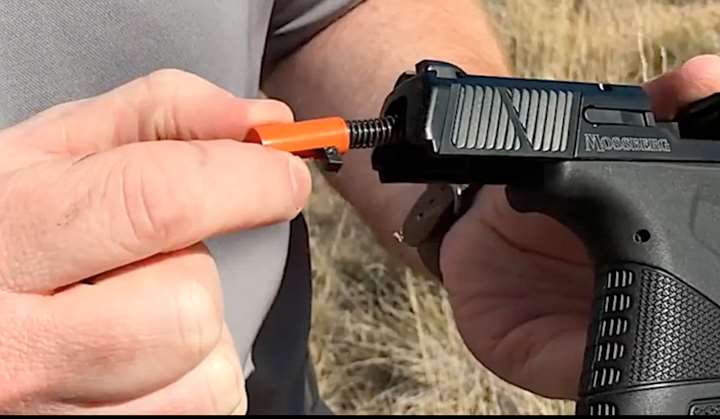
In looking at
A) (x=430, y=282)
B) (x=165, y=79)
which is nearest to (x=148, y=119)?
(x=165, y=79)

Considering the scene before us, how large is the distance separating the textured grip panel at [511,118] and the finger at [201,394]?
7.0 inches

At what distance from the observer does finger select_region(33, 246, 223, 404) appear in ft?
1.88

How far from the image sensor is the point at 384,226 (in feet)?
3.55

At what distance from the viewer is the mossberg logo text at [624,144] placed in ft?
2.32

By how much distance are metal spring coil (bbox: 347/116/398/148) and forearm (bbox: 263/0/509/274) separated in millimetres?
348

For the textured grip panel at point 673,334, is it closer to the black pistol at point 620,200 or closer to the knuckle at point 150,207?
the black pistol at point 620,200

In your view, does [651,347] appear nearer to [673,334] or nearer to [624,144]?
[673,334]

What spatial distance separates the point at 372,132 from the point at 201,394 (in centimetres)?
17

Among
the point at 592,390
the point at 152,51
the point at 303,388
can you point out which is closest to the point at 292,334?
the point at 303,388

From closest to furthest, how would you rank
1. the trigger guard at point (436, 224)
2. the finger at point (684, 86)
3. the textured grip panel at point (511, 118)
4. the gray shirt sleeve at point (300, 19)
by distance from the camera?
the textured grip panel at point (511, 118), the finger at point (684, 86), the trigger guard at point (436, 224), the gray shirt sleeve at point (300, 19)

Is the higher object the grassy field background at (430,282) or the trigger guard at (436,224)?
the trigger guard at (436,224)

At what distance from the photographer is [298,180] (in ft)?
2.00

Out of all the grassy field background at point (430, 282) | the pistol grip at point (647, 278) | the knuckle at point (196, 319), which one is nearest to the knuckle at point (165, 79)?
the knuckle at point (196, 319)

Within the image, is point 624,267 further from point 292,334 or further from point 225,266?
point 292,334
